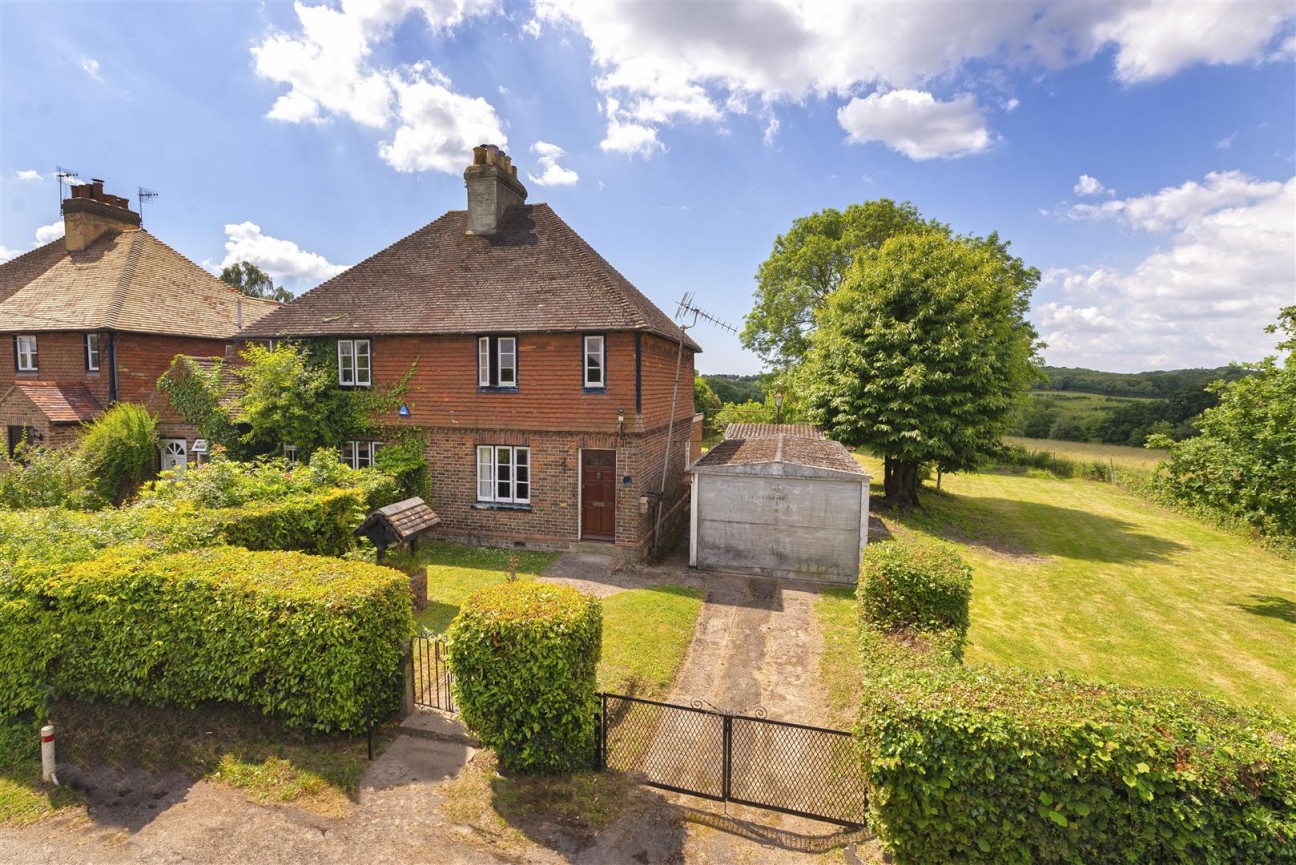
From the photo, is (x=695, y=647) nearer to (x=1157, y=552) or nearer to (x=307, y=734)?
(x=307, y=734)

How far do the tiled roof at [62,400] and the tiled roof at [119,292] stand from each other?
6.94 ft

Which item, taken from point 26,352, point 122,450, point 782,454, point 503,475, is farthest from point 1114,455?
point 26,352

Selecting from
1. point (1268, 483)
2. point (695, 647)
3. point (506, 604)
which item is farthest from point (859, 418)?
point (506, 604)

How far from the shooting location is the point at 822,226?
3559 centimetres

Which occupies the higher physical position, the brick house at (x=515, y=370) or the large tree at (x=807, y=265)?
the large tree at (x=807, y=265)

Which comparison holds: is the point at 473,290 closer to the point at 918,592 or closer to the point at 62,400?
the point at 918,592

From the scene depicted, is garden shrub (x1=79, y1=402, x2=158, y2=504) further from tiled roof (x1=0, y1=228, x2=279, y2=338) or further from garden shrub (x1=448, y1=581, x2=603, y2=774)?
garden shrub (x1=448, y1=581, x2=603, y2=774)

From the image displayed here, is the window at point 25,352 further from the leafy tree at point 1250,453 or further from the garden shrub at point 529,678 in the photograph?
the leafy tree at point 1250,453

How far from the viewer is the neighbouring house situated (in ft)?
63.9

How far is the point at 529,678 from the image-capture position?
251 inches

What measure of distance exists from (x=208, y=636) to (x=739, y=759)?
6.84m

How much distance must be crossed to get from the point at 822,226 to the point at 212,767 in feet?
122

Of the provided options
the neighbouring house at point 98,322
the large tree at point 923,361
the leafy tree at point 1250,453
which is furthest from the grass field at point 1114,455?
the neighbouring house at point 98,322

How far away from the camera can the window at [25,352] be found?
21328mm
